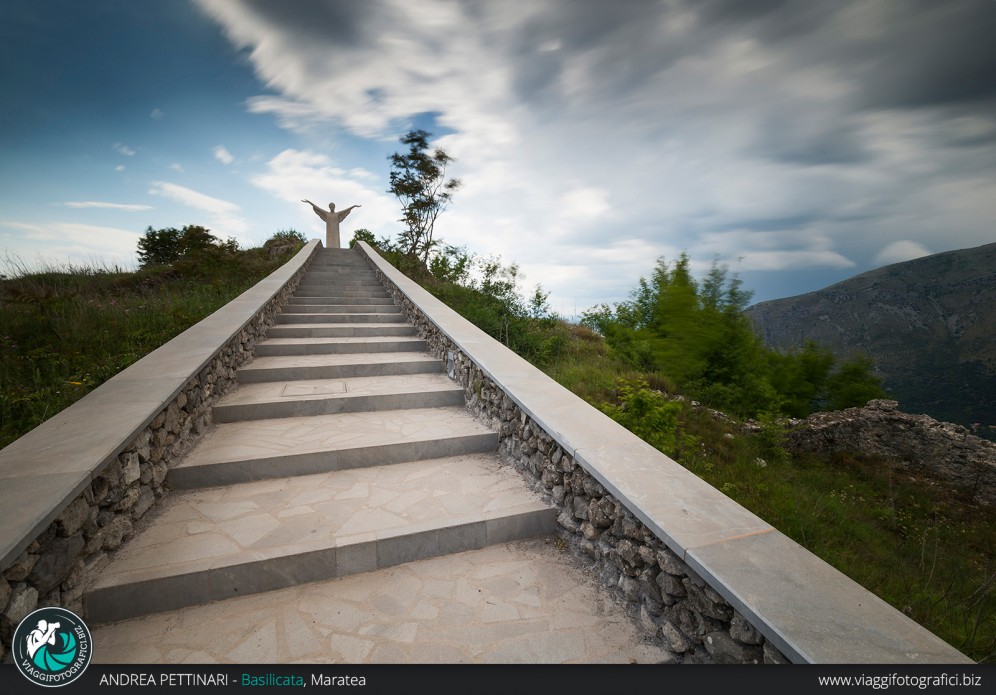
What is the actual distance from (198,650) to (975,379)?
1498cm

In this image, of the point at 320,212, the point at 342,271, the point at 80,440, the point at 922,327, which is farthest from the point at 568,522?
the point at 922,327

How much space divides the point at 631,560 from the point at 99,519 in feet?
8.70

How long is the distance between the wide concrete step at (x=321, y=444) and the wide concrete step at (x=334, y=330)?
2.39m

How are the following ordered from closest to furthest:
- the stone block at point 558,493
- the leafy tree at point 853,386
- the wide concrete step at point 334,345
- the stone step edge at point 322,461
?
the stone block at point 558,493 < the stone step edge at point 322,461 < the wide concrete step at point 334,345 < the leafy tree at point 853,386

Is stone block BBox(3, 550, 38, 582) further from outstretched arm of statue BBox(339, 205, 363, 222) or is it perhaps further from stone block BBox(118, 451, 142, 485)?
outstretched arm of statue BBox(339, 205, 363, 222)

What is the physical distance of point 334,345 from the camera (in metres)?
5.09

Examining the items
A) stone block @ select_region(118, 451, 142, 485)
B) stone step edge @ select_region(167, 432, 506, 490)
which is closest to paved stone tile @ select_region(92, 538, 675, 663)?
stone block @ select_region(118, 451, 142, 485)

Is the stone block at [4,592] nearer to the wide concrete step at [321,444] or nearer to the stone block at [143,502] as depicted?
the stone block at [143,502]

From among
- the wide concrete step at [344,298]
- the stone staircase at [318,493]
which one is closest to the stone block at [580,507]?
the stone staircase at [318,493]

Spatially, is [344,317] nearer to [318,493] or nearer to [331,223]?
[318,493]

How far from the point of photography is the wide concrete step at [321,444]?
8.75ft

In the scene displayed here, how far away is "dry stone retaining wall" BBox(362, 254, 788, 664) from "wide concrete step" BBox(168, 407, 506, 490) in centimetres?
45

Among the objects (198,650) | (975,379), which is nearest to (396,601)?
(198,650)

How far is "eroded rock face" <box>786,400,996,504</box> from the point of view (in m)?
5.42
